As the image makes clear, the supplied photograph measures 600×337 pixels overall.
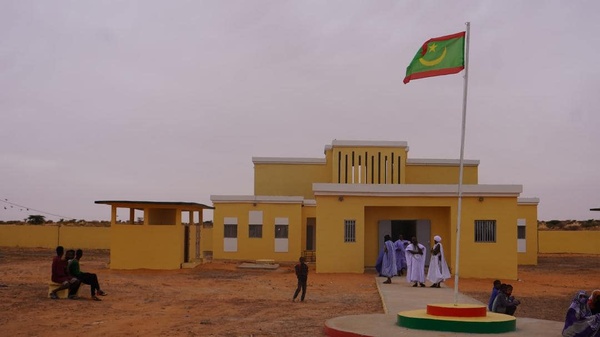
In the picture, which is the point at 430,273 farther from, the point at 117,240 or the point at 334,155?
the point at 334,155

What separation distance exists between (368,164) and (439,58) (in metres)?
24.0

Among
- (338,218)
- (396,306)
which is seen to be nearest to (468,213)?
(338,218)

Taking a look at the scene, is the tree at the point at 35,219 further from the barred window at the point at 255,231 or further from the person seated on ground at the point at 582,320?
the person seated on ground at the point at 582,320

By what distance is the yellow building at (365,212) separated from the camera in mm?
26234

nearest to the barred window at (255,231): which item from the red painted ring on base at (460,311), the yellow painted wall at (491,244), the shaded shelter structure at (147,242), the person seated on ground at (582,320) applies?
the shaded shelter structure at (147,242)

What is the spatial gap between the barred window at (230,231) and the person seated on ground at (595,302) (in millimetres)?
26479

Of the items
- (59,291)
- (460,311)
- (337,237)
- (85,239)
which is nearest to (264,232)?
(337,237)

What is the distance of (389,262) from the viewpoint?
2281 cm

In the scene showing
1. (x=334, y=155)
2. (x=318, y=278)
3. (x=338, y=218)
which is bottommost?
(x=318, y=278)

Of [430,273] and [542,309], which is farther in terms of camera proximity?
[430,273]

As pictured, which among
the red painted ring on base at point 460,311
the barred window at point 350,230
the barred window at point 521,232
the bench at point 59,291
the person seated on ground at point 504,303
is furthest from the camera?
the barred window at point 521,232

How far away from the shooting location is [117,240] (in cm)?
2838

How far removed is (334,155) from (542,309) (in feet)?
70.6

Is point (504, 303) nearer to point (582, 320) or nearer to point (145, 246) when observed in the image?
point (582, 320)
